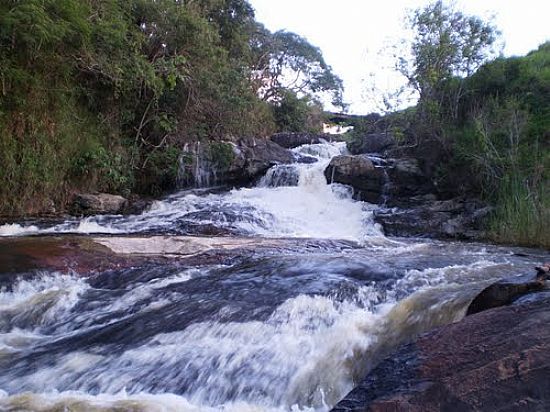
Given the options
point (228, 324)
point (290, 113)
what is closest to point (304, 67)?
point (290, 113)

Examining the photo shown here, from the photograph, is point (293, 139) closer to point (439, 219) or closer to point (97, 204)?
point (439, 219)

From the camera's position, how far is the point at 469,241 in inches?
317

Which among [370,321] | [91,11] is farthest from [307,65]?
[370,321]

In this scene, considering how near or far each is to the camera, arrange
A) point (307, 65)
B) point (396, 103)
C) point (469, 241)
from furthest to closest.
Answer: point (307, 65) < point (396, 103) < point (469, 241)

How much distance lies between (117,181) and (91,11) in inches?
134

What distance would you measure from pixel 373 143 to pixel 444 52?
384 cm

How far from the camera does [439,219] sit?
8.98 metres

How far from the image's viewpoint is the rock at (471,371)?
181 cm

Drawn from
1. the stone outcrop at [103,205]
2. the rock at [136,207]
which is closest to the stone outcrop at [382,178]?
the rock at [136,207]

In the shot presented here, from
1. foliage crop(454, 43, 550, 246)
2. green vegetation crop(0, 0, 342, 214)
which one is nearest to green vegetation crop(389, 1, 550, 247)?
foliage crop(454, 43, 550, 246)

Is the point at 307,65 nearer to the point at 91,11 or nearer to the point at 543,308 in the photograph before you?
the point at 91,11

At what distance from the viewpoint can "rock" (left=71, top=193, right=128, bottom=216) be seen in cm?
907

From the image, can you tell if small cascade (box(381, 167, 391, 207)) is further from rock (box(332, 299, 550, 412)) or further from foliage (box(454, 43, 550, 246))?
rock (box(332, 299, 550, 412))

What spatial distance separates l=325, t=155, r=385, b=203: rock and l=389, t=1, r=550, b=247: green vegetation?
1193 millimetres
